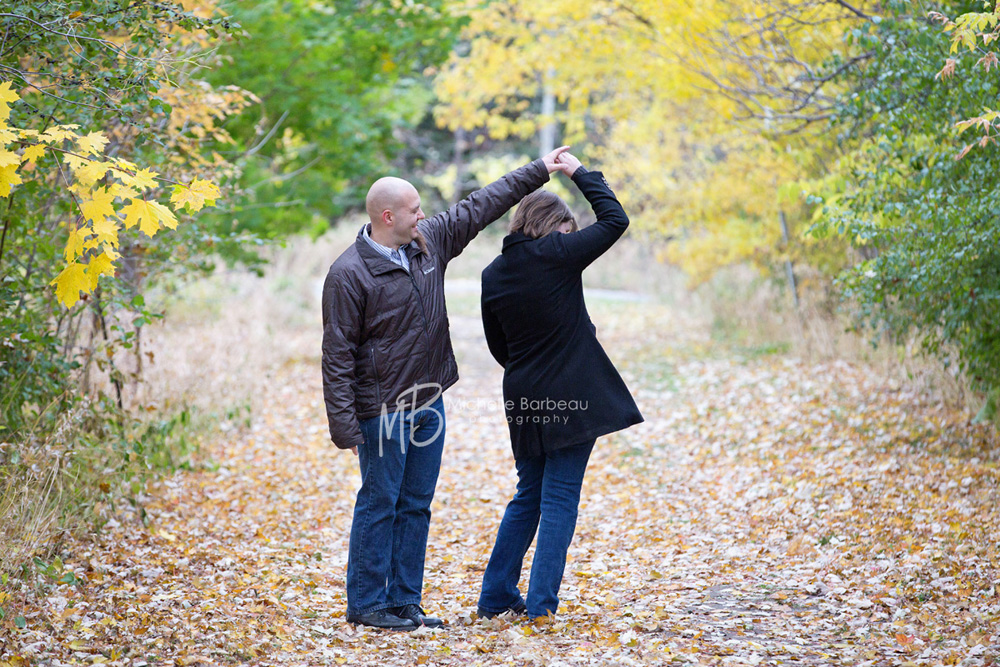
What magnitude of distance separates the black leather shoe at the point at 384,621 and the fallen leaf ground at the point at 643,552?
0.04 metres

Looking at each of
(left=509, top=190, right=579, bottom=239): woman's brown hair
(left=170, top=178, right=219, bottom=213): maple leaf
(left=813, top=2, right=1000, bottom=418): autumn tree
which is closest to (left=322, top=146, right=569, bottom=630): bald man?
(left=509, top=190, right=579, bottom=239): woman's brown hair

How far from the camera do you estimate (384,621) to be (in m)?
3.97

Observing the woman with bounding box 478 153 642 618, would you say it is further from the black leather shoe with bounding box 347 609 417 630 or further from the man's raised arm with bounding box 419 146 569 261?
the black leather shoe with bounding box 347 609 417 630

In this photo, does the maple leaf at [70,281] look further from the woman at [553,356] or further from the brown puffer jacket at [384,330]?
the woman at [553,356]

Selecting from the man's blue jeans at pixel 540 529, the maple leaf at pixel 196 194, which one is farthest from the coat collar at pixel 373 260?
the man's blue jeans at pixel 540 529

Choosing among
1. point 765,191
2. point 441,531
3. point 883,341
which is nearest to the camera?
point 441,531

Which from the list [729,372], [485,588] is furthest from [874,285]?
[729,372]

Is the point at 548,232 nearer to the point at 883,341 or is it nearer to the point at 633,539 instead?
the point at 633,539

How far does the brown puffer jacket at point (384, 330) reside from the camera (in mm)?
3758

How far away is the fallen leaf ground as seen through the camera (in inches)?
145

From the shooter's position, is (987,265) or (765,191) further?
(765,191)

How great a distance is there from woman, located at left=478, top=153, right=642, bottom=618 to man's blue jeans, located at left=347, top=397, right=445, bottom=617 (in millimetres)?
403

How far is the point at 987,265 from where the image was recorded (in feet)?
18.5

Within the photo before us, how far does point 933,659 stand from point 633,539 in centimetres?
217
